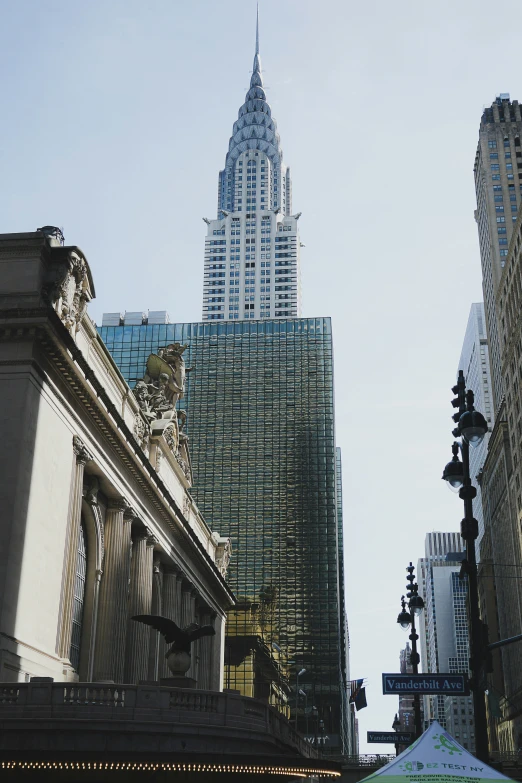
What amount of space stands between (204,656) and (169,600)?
1628 cm

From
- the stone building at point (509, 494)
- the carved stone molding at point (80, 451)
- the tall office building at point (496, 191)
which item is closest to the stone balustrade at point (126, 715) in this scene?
the carved stone molding at point (80, 451)

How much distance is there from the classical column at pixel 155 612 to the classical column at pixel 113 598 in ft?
23.4

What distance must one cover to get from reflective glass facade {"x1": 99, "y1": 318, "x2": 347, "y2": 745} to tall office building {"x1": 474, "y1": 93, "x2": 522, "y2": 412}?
2776 cm

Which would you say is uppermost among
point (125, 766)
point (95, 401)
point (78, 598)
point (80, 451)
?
point (95, 401)

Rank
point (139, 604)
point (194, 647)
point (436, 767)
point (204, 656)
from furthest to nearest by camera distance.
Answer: point (204, 656) < point (194, 647) < point (139, 604) < point (436, 767)

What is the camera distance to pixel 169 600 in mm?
58094

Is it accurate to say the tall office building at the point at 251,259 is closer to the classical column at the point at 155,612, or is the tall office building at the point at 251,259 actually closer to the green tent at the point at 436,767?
the classical column at the point at 155,612

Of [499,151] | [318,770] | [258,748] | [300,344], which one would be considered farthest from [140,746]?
[499,151]

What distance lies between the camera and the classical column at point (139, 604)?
46.4 m

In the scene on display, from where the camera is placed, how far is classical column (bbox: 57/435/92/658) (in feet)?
119

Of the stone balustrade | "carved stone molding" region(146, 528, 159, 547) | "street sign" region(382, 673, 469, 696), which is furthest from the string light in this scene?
"carved stone molding" region(146, 528, 159, 547)

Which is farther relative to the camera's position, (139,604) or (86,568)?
(139,604)

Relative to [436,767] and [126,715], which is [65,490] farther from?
[436,767]

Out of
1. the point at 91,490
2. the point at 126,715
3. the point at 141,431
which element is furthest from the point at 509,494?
the point at 126,715
